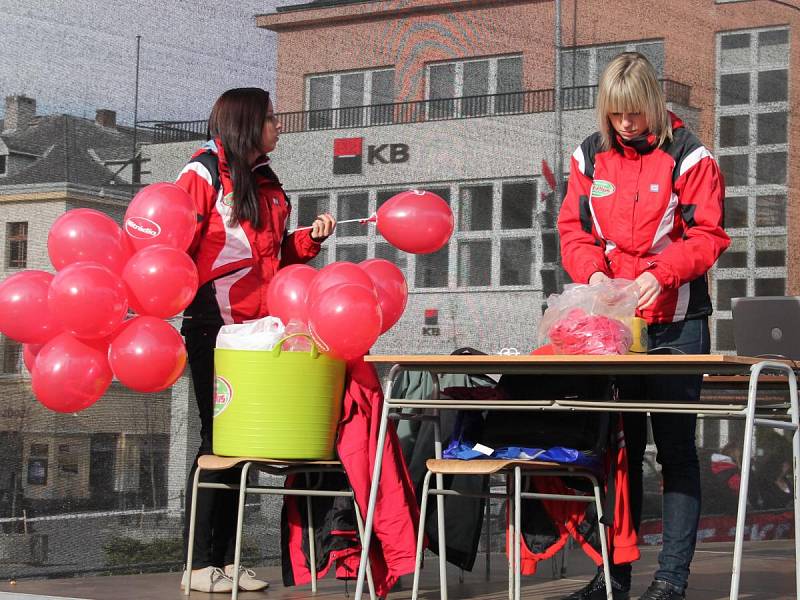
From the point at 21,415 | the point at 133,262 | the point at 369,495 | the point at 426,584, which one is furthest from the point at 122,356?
the point at 426,584

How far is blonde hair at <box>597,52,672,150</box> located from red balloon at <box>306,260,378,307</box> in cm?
76

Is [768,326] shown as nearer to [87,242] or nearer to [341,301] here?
[341,301]

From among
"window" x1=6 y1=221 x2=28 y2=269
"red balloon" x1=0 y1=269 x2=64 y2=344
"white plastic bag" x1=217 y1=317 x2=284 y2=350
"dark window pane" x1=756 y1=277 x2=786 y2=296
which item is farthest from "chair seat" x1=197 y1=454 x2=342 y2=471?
"dark window pane" x1=756 y1=277 x2=786 y2=296

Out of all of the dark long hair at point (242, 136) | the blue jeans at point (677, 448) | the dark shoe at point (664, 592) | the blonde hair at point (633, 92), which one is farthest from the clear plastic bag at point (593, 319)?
the dark long hair at point (242, 136)

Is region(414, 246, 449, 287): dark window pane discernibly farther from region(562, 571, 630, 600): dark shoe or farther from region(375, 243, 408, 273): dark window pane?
region(562, 571, 630, 600): dark shoe

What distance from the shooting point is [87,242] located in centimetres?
352

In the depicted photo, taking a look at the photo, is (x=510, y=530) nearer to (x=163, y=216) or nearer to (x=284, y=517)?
(x=284, y=517)

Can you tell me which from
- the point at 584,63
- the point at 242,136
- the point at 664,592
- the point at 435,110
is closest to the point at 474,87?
the point at 435,110

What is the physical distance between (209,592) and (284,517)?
0.31 m

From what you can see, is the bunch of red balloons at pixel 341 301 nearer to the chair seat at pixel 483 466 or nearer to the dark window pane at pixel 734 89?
the chair seat at pixel 483 466

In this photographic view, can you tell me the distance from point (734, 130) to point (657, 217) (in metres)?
2.73

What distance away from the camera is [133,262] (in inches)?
135

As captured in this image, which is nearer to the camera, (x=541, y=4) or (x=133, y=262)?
(x=133, y=262)

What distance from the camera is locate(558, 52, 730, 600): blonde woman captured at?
322 cm
